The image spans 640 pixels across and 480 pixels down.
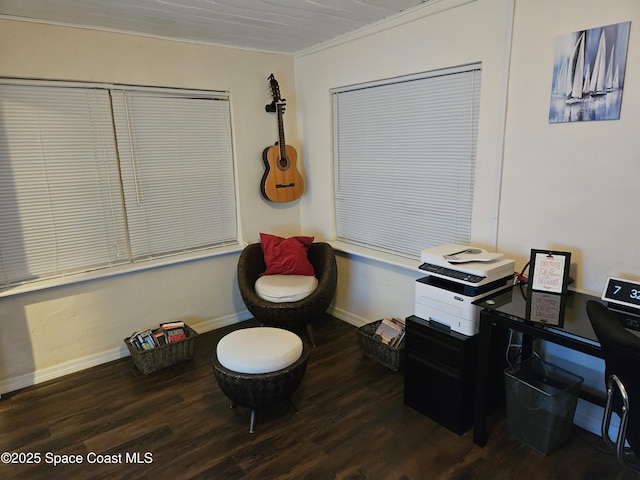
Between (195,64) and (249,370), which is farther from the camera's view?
(195,64)

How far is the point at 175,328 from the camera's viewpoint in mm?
3049

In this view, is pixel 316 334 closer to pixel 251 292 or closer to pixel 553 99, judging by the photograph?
pixel 251 292

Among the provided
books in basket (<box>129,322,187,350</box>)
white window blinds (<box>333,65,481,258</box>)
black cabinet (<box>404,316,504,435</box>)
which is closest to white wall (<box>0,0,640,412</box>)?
white window blinds (<box>333,65,481,258</box>)

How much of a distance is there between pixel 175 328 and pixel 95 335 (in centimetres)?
56

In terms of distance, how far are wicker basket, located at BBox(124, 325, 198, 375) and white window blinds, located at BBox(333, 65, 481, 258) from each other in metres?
1.54

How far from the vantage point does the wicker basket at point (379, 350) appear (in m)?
2.77

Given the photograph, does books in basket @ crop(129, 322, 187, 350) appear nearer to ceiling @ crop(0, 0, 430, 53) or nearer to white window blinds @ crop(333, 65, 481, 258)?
white window blinds @ crop(333, 65, 481, 258)

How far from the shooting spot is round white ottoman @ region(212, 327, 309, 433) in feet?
7.07

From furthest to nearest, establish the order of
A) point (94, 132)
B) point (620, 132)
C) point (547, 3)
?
point (94, 132)
point (547, 3)
point (620, 132)

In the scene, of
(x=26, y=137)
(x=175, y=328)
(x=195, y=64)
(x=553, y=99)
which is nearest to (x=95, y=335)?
(x=175, y=328)

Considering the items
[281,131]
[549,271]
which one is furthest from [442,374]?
[281,131]

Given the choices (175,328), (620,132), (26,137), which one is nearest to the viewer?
(620,132)

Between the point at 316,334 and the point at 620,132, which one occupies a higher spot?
the point at 620,132

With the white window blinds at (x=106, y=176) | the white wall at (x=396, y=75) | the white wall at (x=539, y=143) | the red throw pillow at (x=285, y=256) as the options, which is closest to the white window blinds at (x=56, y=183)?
the white window blinds at (x=106, y=176)
